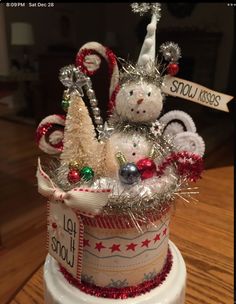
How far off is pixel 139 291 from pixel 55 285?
0.14m

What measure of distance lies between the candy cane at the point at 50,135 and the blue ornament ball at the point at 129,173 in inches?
6.0

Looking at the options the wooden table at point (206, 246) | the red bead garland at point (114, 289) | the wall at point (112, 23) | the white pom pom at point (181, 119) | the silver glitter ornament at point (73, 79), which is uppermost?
the wall at point (112, 23)

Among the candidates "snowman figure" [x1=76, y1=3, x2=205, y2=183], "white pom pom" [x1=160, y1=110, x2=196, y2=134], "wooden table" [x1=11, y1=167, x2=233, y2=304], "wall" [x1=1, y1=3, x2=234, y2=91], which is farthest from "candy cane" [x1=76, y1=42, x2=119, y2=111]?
"wooden table" [x1=11, y1=167, x2=233, y2=304]

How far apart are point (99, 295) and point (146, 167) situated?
22 cm

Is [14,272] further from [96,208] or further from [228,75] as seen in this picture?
[228,75]

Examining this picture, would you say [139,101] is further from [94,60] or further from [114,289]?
[114,289]

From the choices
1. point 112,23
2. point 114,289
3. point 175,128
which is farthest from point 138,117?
point 112,23

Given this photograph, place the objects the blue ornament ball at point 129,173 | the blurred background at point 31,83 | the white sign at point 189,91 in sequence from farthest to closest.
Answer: the blurred background at point 31,83 < the white sign at point 189,91 < the blue ornament ball at point 129,173

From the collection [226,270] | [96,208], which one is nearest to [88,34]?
[96,208]

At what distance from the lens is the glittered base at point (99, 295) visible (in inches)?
20.5

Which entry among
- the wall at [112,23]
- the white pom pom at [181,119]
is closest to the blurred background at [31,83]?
the wall at [112,23]

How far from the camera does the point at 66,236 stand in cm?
51

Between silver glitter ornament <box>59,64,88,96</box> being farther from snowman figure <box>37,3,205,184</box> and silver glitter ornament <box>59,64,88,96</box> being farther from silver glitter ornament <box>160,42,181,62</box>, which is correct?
silver glitter ornament <box>160,42,181,62</box>

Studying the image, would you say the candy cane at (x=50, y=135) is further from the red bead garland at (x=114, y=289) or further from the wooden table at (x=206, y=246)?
the wooden table at (x=206, y=246)
